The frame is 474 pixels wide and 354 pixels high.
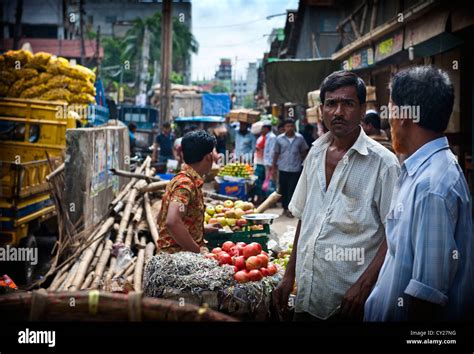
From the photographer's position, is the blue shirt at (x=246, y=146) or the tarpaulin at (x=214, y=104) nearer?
the blue shirt at (x=246, y=146)

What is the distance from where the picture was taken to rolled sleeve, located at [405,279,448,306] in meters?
1.96

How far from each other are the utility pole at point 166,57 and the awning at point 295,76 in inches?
122

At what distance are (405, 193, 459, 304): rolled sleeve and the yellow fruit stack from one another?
417 inches

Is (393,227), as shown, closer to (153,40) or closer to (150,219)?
(150,219)

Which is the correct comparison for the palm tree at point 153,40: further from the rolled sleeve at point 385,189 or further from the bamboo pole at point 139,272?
the rolled sleeve at point 385,189

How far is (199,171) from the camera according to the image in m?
3.77

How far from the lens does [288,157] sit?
11.3m

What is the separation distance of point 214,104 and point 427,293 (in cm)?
3523

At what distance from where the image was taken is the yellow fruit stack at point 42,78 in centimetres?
1174

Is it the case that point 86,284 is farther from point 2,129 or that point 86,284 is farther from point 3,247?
point 2,129

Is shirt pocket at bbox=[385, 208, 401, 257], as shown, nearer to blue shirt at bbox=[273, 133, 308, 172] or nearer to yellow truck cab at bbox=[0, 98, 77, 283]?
yellow truck cab at bbox=[0, 98, 77, 283]

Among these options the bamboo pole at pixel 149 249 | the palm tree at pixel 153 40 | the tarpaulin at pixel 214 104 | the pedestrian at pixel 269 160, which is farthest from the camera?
the palm tree at pixel 153 40

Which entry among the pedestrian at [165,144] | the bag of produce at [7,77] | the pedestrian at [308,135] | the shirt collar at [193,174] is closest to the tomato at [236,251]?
the shirt collar at [193,174]

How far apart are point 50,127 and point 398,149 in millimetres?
7775
